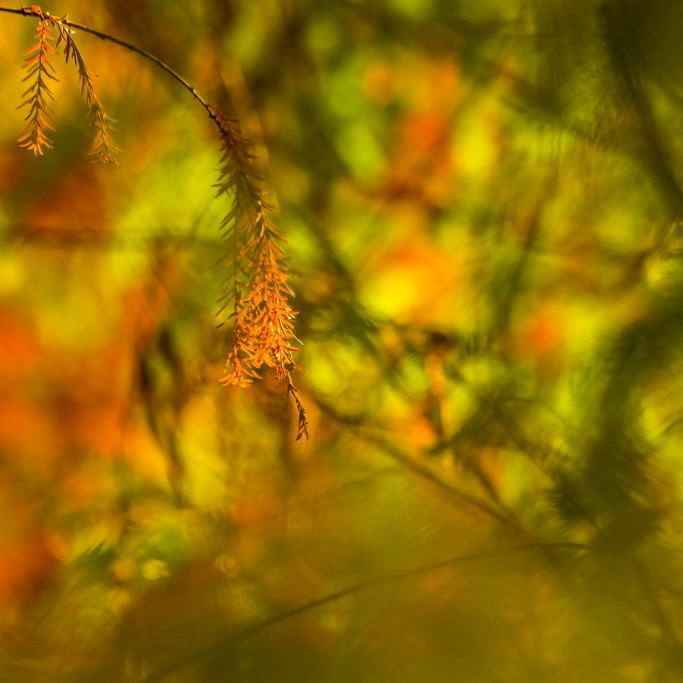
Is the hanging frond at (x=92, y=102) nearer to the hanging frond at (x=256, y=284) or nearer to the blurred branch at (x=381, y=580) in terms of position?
the hanging frond at (x=256, y=284)

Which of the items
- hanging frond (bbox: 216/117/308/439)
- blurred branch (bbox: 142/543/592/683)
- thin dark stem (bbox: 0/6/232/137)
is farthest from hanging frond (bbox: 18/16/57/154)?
blurred branch (bbox: 142/543/592/683)

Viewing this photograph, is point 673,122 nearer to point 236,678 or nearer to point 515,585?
point 515,585

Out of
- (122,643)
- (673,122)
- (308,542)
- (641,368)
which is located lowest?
(122,643)

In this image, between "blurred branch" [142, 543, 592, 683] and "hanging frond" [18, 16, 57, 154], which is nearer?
"hanging frond" [18, 16, 57, 154]

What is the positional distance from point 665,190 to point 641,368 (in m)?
0.21

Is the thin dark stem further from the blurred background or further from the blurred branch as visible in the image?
the blurred branch

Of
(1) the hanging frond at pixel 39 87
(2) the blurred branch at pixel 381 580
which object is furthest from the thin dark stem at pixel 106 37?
(2) the blurred branch at pixel 381 580

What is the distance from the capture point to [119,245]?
975 millimetres

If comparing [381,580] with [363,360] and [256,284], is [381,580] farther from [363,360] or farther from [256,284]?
[256,284]

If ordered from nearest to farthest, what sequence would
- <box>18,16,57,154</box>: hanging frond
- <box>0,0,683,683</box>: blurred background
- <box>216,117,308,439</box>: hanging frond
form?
<box>18,16,57,154</box>: hanging frond → <box>216,117,308,439</box>: hanging frond → <box>0,0,683,683</box>: blurred background

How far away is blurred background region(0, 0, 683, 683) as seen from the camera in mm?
948

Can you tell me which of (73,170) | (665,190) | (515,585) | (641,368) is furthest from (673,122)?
(73,170)

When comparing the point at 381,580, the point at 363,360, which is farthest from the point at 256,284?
the point at 381,580

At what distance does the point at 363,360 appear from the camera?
1.01 m
